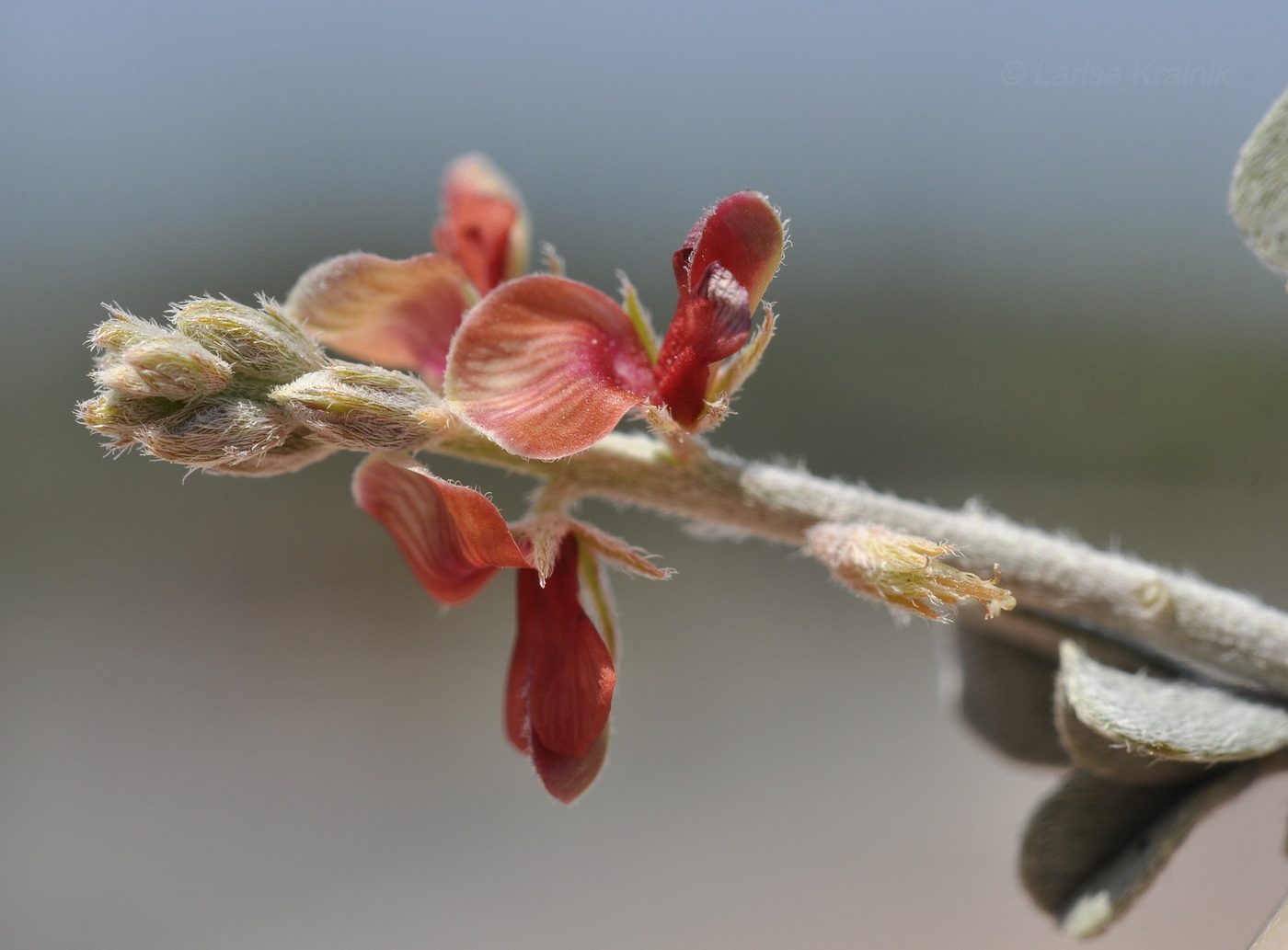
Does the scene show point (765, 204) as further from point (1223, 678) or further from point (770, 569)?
point (770, 569)

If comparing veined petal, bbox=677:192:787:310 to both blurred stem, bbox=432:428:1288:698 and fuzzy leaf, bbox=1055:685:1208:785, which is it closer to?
blurred stem, bbox=432:428:1288:698

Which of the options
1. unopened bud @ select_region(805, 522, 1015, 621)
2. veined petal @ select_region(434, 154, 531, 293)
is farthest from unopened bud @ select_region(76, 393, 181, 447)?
unopened bud @ select_region(805, 522, 1015, 621)

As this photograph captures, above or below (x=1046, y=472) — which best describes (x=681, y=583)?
below

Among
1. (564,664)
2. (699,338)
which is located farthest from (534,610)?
(699,338)

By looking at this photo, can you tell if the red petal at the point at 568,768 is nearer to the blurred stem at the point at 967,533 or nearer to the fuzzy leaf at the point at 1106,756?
the blurred stem at the point at 967,533

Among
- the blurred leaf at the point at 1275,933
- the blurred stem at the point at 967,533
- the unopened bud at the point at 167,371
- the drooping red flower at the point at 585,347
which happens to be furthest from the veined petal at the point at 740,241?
the blurred leaf at the point at 1275,933

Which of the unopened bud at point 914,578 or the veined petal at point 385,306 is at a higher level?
the veined petal at point 385,306

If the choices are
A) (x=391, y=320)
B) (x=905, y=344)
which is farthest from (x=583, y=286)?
(x=905, y=344)
